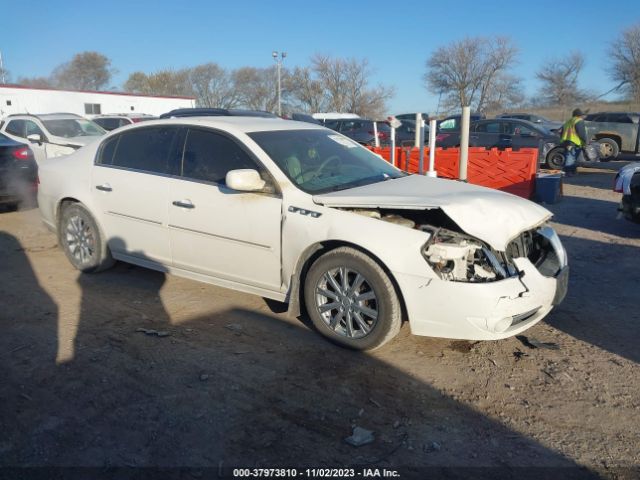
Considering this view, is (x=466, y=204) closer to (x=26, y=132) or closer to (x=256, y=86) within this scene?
(x=26, y=132)

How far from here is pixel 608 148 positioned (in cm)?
1792

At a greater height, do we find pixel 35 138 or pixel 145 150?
pixel 35 138

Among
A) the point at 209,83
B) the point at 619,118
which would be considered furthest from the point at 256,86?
the point at 619,118

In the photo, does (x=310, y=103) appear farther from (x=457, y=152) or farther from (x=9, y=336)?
(x=9, y=336)

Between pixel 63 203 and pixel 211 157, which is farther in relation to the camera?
pixel 63 203

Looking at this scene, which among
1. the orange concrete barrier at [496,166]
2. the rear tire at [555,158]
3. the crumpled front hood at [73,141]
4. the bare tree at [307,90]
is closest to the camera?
the orange concrete barrier at [496,166]

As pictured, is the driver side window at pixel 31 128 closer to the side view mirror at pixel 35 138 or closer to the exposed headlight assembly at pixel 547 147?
the side view mirror at pixel 35 138

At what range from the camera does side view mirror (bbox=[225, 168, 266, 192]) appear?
4.00 m

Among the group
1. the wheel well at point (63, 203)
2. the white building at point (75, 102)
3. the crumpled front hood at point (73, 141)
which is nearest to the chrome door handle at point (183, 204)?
the wheel well at point (63, 203)

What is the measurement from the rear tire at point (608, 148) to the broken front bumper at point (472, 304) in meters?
16.5

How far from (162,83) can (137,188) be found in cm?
5802

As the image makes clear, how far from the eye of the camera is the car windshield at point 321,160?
168 inches

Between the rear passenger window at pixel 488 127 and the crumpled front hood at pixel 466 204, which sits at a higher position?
the rear passenger window at pixel 488 127

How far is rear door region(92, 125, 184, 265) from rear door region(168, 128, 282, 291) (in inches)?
5.7
